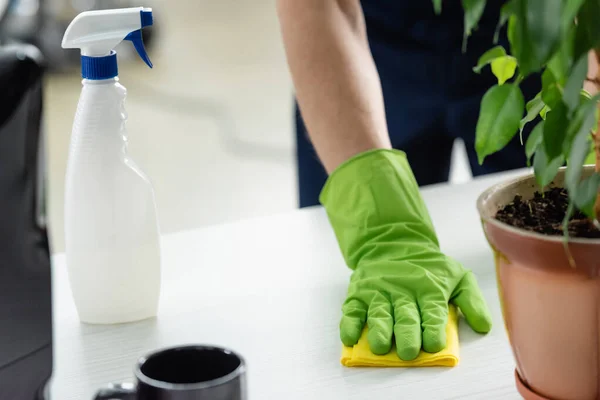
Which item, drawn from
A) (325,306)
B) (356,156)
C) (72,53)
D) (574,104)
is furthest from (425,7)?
(72,53)

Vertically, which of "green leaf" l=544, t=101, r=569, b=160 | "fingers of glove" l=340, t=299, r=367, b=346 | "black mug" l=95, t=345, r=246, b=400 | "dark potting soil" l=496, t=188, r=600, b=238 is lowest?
"fingers of glove" l=340, t=299, r=367, b=346

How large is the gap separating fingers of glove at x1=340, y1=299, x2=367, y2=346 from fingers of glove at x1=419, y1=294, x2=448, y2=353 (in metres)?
0.06

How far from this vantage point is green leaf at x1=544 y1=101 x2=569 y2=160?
61 centimetres

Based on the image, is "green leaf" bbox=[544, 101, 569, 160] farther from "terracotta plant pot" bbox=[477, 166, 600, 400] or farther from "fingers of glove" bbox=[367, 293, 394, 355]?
"fingers of glove" bbox=[367, 293, 394, 355]

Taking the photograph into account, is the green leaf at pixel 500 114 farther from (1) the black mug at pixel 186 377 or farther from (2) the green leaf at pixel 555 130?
(1) the black mug at pixel 186 377

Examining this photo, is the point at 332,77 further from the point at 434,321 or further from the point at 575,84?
the point at 575,84

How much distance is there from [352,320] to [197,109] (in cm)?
308

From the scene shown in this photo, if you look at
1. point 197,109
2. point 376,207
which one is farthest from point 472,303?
point 197,109

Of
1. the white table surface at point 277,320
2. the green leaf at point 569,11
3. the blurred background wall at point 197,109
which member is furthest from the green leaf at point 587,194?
the blurred background wall at point 197,109

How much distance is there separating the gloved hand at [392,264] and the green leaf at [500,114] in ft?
0.74

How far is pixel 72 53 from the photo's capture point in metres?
4.24

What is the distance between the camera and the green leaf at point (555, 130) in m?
0.61

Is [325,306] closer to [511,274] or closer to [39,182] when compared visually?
[511,274]

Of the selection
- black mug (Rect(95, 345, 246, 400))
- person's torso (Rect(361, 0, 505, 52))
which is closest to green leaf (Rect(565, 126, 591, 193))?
black mug (Rect(95, 345, 246, 400))
